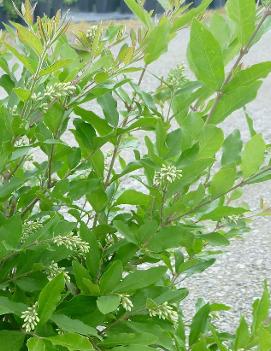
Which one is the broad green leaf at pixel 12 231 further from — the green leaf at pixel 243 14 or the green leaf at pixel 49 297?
the green leaf at pixel 243 14

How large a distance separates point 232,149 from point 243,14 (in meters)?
0.26

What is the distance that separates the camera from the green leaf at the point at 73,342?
Answer: 740 mm

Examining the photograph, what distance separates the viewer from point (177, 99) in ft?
3.23

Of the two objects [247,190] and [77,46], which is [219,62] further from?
[247,190]

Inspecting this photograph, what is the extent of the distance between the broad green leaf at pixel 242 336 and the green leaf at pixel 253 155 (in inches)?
9.2

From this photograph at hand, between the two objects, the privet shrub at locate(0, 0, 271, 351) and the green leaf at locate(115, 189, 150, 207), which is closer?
the privet shrub at locate(0, 0, 271, 351)

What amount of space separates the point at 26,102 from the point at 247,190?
10.8ft

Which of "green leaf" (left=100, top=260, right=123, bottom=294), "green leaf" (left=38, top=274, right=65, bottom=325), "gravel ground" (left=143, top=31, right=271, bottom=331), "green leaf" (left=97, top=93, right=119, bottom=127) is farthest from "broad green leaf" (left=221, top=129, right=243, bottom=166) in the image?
"gravel ground" (left=143, top=31, right=271, bottom=331)

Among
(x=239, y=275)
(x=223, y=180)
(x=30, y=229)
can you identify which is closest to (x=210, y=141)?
(x=223, y=180)

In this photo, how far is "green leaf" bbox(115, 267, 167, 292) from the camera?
881 millimetres

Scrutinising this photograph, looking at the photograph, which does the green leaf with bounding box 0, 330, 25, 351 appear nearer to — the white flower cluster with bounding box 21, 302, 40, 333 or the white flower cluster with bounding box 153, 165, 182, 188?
the white flower cluster with bounding box 21, 302, 40, 333

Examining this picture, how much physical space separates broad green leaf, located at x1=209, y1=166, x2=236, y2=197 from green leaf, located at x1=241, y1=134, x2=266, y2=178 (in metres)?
0.04

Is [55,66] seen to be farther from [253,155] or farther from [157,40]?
[253,155]

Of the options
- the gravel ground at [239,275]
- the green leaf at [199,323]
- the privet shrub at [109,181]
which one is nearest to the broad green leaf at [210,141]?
the privet shrub at [109,181]
